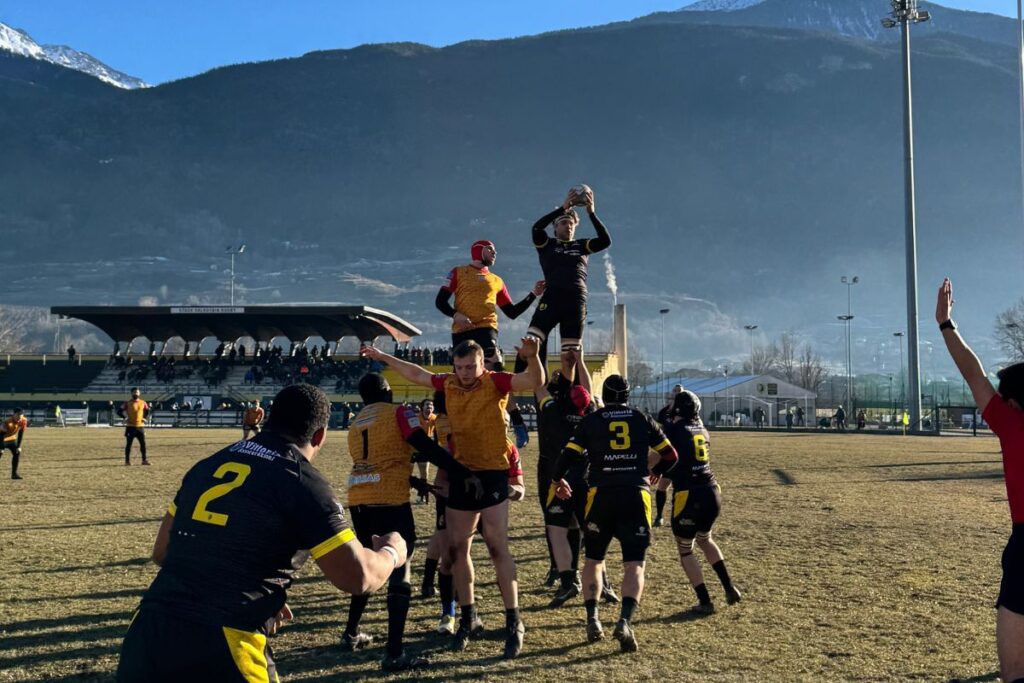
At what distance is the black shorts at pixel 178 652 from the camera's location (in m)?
3.41

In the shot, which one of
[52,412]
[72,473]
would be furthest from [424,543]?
[52,412]

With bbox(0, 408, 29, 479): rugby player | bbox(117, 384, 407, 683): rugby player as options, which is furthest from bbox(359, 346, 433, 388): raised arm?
bbox(0, 408, 29, 479): rugby player

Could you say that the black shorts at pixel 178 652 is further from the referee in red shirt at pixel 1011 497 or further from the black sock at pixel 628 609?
the black sock at pixel 628 609

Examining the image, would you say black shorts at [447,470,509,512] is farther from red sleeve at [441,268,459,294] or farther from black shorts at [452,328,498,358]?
red sleeve at [441,268,459,294]

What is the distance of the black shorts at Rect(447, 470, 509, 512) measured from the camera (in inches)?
282

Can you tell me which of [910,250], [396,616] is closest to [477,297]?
[396,616]

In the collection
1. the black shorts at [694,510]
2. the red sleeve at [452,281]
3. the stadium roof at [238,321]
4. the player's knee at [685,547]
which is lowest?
the player's knee at [685,547]

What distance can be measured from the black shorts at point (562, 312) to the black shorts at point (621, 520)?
2309 mm

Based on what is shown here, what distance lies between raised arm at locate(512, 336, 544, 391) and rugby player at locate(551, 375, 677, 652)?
0.81 meters

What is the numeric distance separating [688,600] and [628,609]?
2.01 m

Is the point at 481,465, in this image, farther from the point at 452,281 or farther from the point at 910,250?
the point at 910,250

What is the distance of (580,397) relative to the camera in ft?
29.9

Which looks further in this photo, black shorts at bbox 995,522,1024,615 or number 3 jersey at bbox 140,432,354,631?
black shorts at bbox 995,522,1024,615

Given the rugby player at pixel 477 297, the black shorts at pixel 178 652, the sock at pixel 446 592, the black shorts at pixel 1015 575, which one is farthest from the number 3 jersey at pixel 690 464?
the black shorts at pixel 178 652
